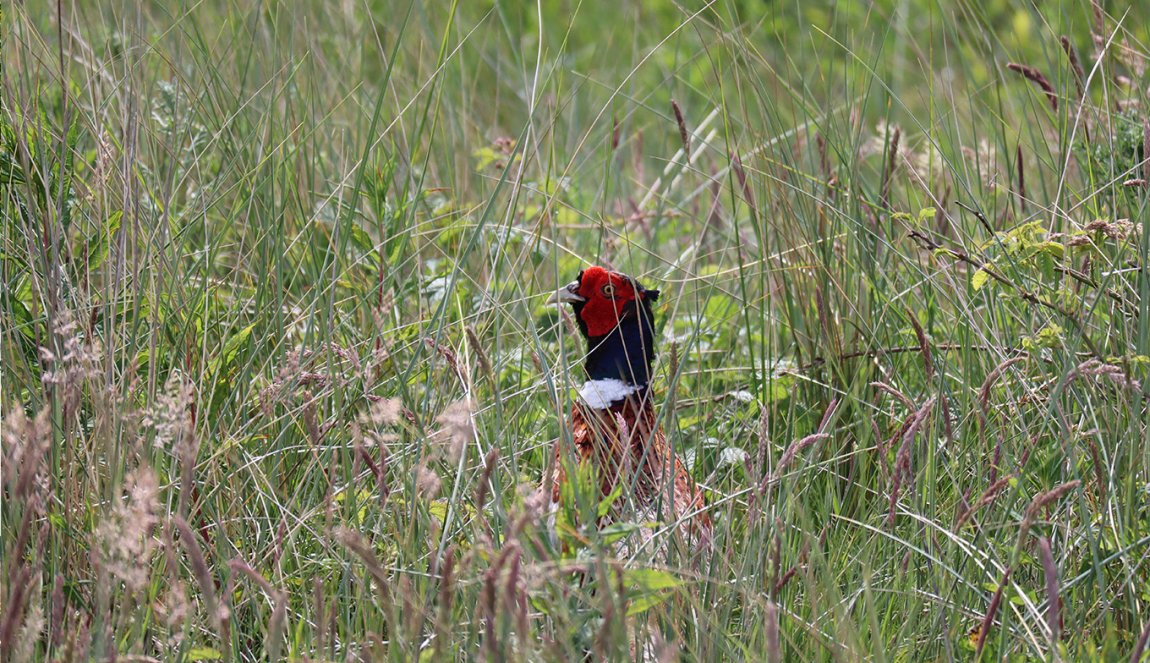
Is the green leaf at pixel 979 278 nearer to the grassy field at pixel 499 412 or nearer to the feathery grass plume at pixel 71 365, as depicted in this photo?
the grassy field at pixel 499 412

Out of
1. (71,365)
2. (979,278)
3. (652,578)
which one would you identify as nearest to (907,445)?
(652,578)

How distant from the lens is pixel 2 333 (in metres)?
2.54

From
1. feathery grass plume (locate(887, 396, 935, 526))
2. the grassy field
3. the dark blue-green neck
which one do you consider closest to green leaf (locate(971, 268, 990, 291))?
the grassy field

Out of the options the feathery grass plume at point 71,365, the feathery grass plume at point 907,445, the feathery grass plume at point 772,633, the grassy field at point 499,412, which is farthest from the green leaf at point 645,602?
the feathery grass plume at point 71,365

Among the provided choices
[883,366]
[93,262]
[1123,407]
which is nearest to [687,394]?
[883,366]

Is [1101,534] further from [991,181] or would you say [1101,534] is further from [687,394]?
[687,394]

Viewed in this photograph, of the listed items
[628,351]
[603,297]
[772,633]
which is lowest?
[628,351]

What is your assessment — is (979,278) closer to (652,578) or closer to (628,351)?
(628,351)

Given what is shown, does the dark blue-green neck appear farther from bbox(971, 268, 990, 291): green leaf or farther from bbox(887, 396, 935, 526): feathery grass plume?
bbox(887, 396, 935, 526): feathery grass plume

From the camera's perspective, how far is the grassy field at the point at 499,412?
1.92 metres

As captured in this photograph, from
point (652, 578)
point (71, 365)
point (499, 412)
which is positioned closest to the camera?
point (652, 578)

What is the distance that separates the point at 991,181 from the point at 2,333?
2.13 metres

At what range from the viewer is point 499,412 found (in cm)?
229

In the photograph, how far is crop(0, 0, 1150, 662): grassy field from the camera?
6.31 feet
